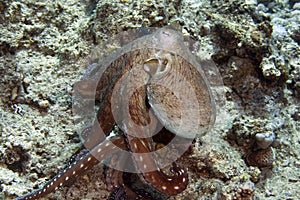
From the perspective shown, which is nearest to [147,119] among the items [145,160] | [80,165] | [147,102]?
[147,102]

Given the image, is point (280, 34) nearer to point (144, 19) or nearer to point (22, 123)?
point (144, 19)

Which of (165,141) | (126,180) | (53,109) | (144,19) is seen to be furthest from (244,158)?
(53,109)

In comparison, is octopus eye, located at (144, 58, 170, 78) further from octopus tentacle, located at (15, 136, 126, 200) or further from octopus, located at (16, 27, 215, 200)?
octopus tentacle, located at (15, 136, 126, 200)

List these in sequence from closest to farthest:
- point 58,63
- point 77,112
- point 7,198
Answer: point 7,198, point 77,112, point 58,63

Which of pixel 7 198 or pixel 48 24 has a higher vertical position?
pixel 48 24

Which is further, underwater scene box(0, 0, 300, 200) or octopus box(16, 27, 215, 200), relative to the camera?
underwater scene box(0, 0, 300, 200)

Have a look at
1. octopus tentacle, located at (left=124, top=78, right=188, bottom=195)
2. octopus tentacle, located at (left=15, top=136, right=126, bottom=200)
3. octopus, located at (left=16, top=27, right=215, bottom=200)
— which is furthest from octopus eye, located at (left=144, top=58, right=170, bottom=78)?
octopus tentacle, located at (left=15, top=136, right=126, bottom=200)

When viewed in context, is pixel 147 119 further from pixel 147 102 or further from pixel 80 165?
pixel 80 165
